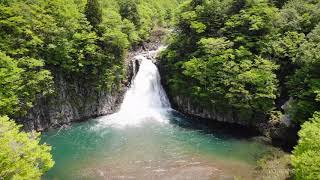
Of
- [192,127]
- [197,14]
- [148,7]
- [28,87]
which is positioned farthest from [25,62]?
[148,7]

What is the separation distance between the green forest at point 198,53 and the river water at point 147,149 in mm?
3405

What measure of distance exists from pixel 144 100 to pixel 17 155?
27958 mm

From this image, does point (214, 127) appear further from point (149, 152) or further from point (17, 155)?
point (17, 155)

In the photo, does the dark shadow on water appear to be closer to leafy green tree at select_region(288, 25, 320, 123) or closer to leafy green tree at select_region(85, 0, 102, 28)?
leafy green tree at select_region(288, 25, 320, 123)

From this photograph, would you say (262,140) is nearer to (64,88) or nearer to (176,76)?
(176,76)

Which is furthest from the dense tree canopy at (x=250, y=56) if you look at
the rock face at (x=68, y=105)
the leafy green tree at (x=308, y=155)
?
the rock face at (x=68, y=105)

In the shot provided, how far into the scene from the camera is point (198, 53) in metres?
40.5

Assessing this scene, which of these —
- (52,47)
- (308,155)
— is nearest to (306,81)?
(308,155)

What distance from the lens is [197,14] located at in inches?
1695

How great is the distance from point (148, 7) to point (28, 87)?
42.9m

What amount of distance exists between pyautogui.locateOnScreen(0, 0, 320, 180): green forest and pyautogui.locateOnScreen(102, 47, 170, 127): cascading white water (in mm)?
1788

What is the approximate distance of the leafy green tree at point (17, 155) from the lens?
1722cm

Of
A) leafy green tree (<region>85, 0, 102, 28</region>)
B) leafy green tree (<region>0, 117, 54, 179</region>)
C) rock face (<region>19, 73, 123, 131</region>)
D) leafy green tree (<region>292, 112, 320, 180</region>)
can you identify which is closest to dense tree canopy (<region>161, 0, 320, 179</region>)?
leafy green tree (<region>292, 112, 320, 180</region>)

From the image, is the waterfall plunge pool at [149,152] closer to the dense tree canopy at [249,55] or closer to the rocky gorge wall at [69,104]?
the rocky gorge wall at [69,104]
